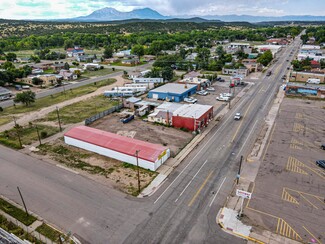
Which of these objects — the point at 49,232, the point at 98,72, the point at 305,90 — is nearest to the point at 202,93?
the point at 305,90

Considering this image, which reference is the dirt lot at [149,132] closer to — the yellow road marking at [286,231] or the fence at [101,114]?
the fence at [101,114]

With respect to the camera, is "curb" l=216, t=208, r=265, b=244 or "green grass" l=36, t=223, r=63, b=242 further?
"green grass" l=36, t=223, r=63, b=242

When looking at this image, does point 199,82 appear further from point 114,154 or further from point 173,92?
point 114,154

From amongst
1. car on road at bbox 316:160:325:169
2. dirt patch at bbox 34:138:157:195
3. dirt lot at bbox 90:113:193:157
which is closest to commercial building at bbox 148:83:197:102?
dirt lot at bbox 90:113:193:157

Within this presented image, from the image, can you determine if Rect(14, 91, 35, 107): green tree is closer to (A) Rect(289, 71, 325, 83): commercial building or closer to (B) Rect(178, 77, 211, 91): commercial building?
(B) Rect(178, 77, 211, 91): commercial building

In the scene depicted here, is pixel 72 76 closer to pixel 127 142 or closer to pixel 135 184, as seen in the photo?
pixel 127 142

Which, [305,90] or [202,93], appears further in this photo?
[202,93]

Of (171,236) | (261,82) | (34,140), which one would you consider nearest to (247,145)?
(171,236)
